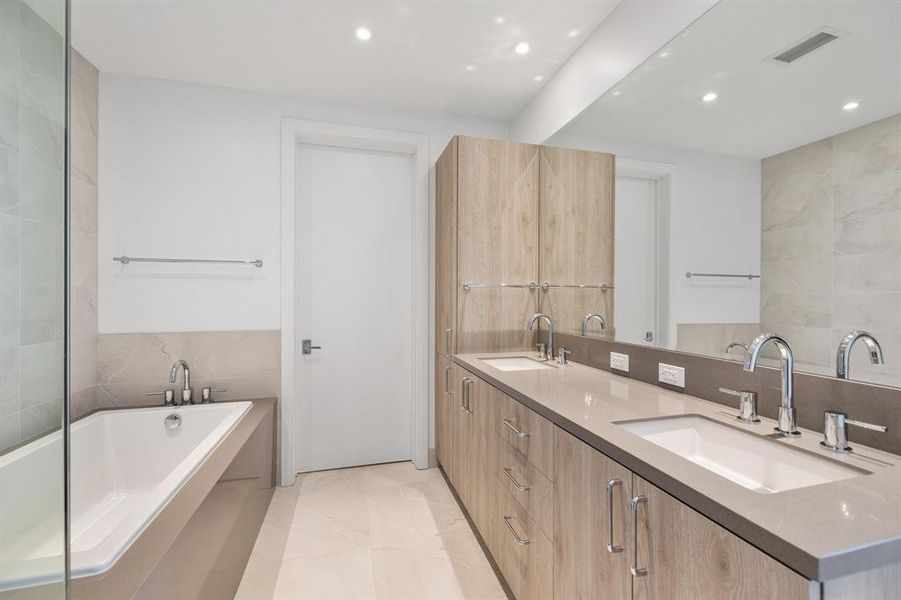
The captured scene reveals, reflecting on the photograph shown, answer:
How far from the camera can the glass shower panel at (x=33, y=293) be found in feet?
1.85

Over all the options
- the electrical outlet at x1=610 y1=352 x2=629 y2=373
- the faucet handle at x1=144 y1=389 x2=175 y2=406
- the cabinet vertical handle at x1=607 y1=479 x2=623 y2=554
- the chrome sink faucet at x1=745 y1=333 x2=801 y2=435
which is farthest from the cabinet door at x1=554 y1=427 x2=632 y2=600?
the faucet handle at x1=144 y1=389 x2=175 y2=406

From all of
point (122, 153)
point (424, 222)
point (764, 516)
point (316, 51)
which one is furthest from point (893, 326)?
point (122, 153)

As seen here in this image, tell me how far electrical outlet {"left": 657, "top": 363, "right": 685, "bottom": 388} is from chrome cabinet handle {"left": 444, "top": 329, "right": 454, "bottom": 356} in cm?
121

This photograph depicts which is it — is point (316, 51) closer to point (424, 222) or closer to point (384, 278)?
point (424, 222)

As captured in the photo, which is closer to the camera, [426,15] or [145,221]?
[426,15]

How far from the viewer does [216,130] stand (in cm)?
249

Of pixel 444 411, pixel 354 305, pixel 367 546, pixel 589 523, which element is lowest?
pixel 367 546

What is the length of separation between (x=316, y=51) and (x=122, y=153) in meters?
1.34

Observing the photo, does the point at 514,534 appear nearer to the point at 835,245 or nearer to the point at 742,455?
the point at 742,455

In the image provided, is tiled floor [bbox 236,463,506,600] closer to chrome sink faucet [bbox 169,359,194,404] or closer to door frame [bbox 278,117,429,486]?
door frame [bbox 278,117,429,486]

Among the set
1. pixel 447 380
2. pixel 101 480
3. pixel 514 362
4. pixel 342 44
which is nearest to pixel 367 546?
pixel 447 380

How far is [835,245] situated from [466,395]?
1.56 meters

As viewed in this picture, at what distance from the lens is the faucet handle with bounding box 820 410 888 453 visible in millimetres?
889

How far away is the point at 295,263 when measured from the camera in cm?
270
